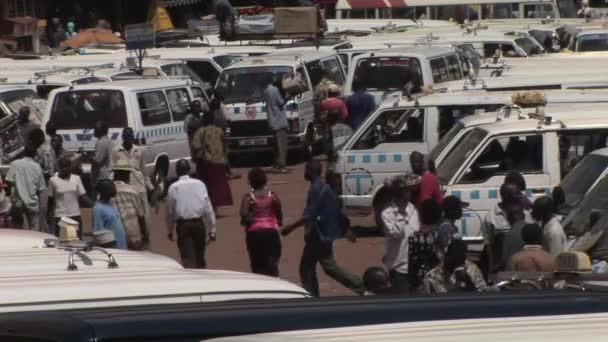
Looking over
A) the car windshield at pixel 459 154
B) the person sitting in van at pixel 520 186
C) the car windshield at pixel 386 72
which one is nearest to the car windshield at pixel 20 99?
the car windshield at pixel 386 72

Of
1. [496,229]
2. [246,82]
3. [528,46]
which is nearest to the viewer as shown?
[496,229]

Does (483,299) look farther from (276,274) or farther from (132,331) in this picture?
(276,274)

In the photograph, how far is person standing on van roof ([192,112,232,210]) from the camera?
17.6 m

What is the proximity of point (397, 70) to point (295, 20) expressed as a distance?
923cm

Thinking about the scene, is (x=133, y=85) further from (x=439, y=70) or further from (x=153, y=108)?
(x=439, y=70)

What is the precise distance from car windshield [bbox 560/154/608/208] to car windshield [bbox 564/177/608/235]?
2.21 ft

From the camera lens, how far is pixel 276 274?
1227 cm

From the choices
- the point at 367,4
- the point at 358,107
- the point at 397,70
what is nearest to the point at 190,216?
the point at 358,107

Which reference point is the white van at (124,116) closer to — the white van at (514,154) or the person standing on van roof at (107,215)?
the white van at (514,154)

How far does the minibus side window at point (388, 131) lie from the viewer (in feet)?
52.6

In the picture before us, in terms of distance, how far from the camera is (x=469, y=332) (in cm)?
305

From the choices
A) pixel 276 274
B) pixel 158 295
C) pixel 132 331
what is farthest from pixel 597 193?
pixel 132 331

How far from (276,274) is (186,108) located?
8561 mm

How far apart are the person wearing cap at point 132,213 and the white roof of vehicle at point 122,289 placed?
727cm
